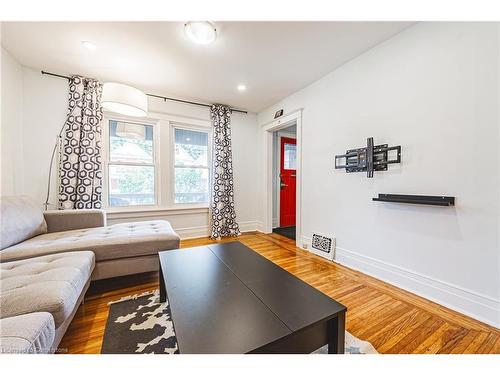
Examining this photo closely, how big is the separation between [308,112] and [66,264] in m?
2.99

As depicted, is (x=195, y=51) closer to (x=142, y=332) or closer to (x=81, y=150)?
(x=81, y=150)

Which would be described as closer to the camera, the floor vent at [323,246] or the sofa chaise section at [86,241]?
the sofa chaise section at [86,241]

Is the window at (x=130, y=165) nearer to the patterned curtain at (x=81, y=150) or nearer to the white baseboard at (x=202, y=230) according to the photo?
the patterned curtain at (x=81, y=150)

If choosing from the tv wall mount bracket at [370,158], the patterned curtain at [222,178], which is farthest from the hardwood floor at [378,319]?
the patterned curtain at [222,178]

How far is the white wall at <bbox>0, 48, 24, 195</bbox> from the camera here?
2.10 m

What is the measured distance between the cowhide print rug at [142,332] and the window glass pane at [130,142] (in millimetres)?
2130

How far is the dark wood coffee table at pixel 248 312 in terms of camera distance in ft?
2.34

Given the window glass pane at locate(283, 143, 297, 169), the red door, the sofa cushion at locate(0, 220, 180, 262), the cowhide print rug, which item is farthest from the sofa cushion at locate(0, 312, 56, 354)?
the window glass pane at locate(283, 143, 297, 169)

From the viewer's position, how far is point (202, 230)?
356 centimetres

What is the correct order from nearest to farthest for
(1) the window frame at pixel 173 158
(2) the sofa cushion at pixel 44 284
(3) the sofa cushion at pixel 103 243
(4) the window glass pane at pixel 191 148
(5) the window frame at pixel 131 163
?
(2) the sofa cushion at pixel 44 284 < (3) the sofa cushion at pixel 103 243 < (5) the window frame at pixel 131 163 < (1) the window frame at pixel 173 158 < (4) the window glass pane at pixel 191 148

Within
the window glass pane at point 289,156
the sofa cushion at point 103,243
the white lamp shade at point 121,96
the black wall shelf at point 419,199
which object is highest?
the white lamp shade at point 121,96

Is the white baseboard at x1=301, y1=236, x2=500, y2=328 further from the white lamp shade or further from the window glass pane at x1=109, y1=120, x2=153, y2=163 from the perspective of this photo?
the window glass pane at x1=109, y1=120, x2=153, y2=163
